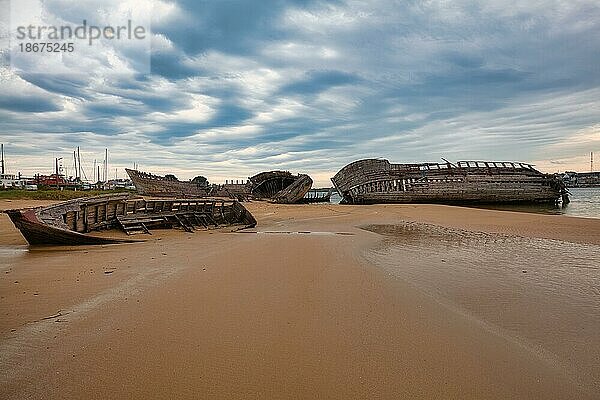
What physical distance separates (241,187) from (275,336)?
39.5 metres

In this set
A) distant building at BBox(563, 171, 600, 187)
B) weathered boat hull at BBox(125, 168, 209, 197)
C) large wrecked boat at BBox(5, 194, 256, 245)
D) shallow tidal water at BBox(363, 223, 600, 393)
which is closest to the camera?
shallow tidal water at BBox(363, 223, 600, 393)

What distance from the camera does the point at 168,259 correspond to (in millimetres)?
7211

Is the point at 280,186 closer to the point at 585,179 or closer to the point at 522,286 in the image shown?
the point at 522,286

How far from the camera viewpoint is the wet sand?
258cm

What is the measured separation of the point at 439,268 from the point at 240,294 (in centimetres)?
Result: 340

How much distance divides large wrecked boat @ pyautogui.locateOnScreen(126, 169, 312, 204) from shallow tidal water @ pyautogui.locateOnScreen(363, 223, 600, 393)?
25.9 m

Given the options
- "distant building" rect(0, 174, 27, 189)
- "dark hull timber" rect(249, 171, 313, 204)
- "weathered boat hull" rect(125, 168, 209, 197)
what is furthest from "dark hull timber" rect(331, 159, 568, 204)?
"distant building" rect(0, 174, 27, 189)

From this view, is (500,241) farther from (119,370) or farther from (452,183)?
(452,183)

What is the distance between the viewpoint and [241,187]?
42375 mm

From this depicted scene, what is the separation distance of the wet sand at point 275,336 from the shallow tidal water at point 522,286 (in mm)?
31

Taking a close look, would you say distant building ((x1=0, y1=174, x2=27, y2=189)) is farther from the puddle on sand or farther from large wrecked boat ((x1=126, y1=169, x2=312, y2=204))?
the puddle on sand

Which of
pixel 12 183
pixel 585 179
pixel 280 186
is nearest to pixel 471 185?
pixel 280 186

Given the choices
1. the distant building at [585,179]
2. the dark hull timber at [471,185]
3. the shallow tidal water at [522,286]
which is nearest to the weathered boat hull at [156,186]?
the dark hull timber at [471,185]

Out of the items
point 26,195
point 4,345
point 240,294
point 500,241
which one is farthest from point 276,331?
point 26,195
